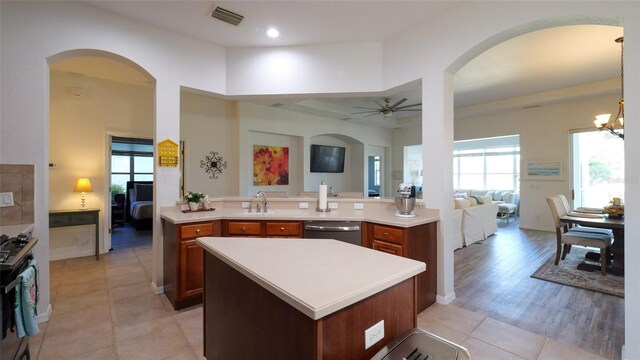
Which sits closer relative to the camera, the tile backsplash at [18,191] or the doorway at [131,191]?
the tile backsplash at [18,191]

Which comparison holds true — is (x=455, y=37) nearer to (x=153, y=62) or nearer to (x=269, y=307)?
(x=269, y=307)

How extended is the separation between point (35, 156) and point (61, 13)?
→ 52.7 inches

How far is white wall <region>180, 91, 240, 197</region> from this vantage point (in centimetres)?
518

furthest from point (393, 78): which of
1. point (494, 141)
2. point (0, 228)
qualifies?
point (494, 141)

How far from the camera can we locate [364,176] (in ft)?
26.7

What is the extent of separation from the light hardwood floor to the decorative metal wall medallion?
4.49 metres

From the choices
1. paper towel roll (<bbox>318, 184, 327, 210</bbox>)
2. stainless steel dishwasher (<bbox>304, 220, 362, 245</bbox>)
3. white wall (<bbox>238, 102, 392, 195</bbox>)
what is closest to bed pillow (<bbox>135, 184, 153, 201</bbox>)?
white wall (<bbox>238, 102, 392, 195</bbox>)

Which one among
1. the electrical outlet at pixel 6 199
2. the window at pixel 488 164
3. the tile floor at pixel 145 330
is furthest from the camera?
Result: the window at pixel 488 164

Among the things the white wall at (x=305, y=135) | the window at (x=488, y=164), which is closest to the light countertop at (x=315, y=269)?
the white wall at (x=305, y=135)

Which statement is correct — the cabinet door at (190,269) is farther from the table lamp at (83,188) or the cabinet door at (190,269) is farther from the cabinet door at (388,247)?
the table lamp at (83,188)

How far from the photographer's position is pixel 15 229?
2207 mm

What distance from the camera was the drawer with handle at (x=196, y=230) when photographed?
265 centimetres

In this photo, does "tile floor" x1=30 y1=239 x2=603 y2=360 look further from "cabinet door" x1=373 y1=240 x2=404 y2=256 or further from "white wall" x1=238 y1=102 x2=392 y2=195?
"white wall" x1=238 y1=102 x2=392 y2=195

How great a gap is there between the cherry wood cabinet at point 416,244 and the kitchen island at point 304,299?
1152 mm
